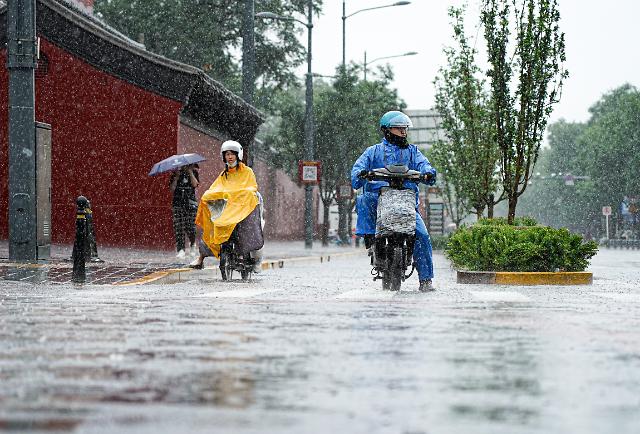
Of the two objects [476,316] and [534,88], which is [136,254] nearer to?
[534,88]

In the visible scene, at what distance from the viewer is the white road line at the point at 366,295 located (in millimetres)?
13022

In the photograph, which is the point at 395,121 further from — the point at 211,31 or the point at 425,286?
the point at 211,31

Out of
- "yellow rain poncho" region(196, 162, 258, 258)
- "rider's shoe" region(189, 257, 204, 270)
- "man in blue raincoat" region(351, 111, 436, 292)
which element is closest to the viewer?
"man in blue raincoat" region(351, 111, 436, 292)

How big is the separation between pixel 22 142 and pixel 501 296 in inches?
336

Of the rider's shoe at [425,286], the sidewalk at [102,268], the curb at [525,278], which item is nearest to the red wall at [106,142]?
the sidewalk at [102,268]

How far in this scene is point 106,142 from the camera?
91.9 feet

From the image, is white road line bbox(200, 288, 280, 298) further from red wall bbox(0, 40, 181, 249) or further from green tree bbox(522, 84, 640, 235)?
green tree bbox(522, 84, 640, 235)

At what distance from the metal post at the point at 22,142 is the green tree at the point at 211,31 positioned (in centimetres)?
3496

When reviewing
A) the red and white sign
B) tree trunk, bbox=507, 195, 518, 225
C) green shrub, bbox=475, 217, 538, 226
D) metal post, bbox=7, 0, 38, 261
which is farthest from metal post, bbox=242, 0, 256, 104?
metal post, bbox=7, 0, 38, 261

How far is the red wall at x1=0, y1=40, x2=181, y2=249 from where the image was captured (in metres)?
27.9

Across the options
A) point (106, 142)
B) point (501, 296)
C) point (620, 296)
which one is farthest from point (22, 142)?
point (620, 296)

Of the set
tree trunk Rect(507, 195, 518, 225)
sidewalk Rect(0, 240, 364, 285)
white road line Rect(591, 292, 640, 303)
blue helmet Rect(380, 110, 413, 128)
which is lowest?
white road line Rect(591, 292, 640, 303)

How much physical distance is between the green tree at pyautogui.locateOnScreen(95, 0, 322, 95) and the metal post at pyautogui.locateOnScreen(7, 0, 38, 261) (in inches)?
1376

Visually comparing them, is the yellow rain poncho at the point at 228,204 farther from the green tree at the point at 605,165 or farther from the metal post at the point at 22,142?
the green tree at the point at 605,165
